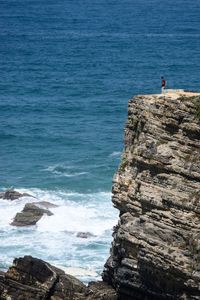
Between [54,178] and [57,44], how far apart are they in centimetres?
9385

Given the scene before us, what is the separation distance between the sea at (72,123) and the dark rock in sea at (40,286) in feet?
38.1

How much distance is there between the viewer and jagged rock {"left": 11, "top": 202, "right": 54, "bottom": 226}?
81312mm

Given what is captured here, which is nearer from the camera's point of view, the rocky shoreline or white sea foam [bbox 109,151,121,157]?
the rocky shoreline

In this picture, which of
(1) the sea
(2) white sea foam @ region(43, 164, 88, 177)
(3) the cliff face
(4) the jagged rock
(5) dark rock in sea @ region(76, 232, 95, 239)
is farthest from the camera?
(2) white sea foam @ region(43, 164, 88, 177)

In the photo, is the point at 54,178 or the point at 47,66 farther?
the point at 47,66

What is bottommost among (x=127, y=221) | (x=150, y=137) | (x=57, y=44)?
(x=57, y=44)

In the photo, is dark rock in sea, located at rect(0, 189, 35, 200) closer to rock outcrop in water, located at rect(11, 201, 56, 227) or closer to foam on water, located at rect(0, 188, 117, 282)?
foam on water, located at rect(0, 188, 117, 282)

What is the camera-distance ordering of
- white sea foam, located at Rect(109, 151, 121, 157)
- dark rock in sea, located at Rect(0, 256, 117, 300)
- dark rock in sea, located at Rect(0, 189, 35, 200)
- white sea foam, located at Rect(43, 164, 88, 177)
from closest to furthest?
dark rock in sea, located at Rect(0, 256, 117, 300) → dark rock in sea, located at Rect(0, 189, 35, 200) → white sea foam, located at Rect(43, 164, 88, 177) → white sea foam, located at Rect(109, 151, 121, 157)

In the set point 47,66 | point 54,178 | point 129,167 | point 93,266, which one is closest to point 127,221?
point 129,167

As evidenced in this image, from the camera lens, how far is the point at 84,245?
2992 inches

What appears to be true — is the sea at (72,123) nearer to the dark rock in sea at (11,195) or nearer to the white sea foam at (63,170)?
the white sea foam at (63,170)

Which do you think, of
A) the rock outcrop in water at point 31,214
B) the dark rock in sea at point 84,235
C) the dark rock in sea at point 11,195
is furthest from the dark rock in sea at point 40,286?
the dark rock in sea at point 11,195

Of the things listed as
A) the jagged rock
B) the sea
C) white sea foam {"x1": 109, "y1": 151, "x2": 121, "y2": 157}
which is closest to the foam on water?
the sea

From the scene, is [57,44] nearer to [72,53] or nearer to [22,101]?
[72,53]
